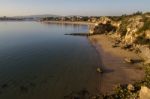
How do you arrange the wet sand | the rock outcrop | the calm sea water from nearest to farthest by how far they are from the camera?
the rock outcrop, the calm sea water, the wet sand

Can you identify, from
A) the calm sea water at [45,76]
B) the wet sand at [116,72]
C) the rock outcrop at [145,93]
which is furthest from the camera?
the wet sand at [116,72]

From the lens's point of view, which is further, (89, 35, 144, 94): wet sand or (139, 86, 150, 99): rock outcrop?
(89, 35, 144, 94): wet sand

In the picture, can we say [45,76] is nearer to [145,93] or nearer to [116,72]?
[116,72]

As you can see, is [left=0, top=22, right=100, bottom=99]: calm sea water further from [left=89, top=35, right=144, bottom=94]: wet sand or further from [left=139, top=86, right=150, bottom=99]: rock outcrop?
[left=139, top=86, right=150, bottom=99]: rock outcrop

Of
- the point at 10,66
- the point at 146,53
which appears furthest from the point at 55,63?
the point at 146,53

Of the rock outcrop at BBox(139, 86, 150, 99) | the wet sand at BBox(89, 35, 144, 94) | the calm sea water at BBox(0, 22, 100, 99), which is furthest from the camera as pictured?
the wet sand at BBox(89, 35, 144, 94)

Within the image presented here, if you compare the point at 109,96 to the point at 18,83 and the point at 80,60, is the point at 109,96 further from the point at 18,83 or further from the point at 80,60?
the point at 80,60

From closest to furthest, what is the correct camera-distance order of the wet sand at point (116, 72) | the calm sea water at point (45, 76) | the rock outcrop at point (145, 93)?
the rock outcrop at point (145, 93) < the calm sea water at point (45, 76) < the wet sand at point (116, 72)

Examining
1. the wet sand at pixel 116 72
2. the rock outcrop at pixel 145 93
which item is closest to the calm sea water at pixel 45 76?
the wet sand at pixel 116 72

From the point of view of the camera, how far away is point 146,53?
42.7 meters

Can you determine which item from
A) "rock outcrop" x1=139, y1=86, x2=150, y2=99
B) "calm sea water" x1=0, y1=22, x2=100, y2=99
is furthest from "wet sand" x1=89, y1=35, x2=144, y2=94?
"rock outcrop" x1=139, y1=86, x2=150, y2=99

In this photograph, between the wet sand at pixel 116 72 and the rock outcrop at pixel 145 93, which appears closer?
the rock outcrop at pixel 145 93

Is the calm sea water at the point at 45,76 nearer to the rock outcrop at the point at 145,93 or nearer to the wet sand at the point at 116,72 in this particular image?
the wet sand at the point at 116,72

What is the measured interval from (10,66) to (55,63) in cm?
851
